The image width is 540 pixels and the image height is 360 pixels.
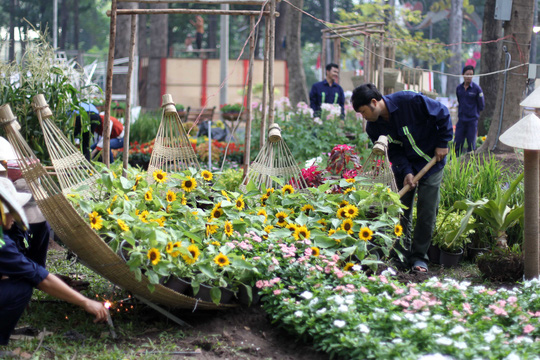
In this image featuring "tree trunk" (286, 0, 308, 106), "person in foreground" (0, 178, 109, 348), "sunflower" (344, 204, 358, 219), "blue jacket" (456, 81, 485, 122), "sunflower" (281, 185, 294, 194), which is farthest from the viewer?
"tree trunk" (286, 0, 308, 106)

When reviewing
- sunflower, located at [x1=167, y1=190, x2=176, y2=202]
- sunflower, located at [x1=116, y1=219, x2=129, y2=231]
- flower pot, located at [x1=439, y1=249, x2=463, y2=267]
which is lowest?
flower pot, located at [x1=439, y1=249, x2=463, y2=267]

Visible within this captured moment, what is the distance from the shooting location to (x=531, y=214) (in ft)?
14.3

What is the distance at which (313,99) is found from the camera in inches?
420

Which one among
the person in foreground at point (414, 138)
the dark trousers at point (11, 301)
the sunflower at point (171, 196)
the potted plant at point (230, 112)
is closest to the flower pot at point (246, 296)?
the sunflower at point (171, 196)

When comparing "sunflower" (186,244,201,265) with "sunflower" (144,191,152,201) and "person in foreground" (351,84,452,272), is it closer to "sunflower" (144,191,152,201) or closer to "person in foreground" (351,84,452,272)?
"sunflower" (144,191,152,201)

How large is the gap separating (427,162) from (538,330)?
195 cm

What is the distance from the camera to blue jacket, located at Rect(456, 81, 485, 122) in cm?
1105

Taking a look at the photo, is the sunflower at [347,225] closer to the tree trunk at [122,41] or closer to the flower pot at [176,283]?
the flower pot at [176,283]

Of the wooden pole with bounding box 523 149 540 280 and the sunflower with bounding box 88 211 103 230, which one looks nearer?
the sunflower with bounding box 88 211 103 230

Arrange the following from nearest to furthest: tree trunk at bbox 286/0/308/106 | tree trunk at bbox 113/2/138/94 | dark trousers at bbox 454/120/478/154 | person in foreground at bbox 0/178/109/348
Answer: person in foreground at bbox 0/178/109/348 → dark trousers at bbox 454/120/478/154 → tree trunk at bbox 286/0/308/106 → tree trunk at bbox 113/2/138/94

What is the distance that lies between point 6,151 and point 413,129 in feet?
9.22

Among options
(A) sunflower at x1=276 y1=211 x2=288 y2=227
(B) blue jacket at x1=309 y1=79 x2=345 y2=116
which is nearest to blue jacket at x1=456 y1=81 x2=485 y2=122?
(B) blue jacket at x1=309 y1=79 x2=345 y2=116

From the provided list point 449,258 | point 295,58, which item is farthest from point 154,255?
point 295,58

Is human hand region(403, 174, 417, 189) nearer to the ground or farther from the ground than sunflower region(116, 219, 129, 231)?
farther from the ground
